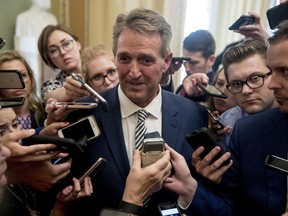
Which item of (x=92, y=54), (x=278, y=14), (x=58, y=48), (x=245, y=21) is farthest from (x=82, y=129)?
(x=58, y=48)

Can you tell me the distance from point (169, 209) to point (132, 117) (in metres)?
0.37

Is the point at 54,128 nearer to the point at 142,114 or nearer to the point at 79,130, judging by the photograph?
the point at 79,130

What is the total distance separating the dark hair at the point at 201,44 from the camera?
2.50 m

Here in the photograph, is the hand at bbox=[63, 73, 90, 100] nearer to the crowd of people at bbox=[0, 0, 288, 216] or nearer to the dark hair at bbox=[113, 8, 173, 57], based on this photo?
the crowd of people at bbox=[0, 0, 288, 216]

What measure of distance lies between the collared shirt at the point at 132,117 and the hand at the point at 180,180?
195 millimetres

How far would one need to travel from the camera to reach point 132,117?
1237 mm

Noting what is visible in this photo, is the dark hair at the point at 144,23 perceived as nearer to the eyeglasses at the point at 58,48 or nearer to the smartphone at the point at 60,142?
the smartphone at the point at 60,142

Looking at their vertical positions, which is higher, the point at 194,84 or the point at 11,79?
the point at 11,79

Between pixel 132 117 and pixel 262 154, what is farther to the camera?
pixel 132 117

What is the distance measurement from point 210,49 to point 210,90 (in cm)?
132

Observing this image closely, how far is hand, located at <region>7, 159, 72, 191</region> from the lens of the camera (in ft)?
3.38

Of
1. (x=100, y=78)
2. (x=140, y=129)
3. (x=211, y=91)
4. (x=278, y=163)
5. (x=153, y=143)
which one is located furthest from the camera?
(x=100, y=78)

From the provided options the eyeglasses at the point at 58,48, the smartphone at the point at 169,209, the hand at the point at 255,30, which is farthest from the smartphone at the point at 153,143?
the eyeglasses at the point at 58,48

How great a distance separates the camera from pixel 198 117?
4.21 ft
